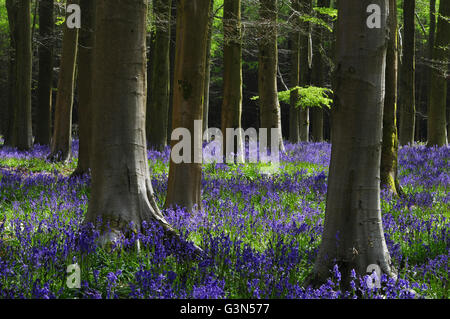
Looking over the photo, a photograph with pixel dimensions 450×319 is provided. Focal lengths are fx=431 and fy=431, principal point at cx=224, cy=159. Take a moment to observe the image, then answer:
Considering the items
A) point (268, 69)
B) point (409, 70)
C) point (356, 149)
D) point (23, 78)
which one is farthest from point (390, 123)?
point (23, 78)

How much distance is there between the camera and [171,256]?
4.07 meters

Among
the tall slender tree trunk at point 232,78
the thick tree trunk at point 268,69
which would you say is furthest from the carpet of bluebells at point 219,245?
the thick tree trunk at point 268,69

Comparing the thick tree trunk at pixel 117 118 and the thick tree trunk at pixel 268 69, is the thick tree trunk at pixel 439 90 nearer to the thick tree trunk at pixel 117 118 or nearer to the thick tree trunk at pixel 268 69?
the thick tree trunk at pixel 268 69

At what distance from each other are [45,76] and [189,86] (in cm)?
1261

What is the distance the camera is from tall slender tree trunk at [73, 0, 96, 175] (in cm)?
905

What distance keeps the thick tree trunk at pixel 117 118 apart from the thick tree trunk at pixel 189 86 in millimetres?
1075

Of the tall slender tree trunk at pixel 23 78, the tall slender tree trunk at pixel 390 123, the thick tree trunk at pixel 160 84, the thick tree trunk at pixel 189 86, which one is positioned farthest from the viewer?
the tall slender tree trunk at pixel 23 78

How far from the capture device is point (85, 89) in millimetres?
9203

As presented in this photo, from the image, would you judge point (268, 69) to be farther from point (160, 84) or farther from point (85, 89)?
point (85, 89)

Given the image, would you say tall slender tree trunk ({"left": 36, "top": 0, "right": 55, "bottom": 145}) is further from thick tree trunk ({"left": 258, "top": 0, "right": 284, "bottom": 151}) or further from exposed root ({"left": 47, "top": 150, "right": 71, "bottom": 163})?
thick tree trunk ({"left": 258, "top": 0, "right": 284, "bottom": 151})

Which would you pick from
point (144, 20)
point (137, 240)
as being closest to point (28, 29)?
point (144, 20)

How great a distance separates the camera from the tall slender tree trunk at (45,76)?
16.0m

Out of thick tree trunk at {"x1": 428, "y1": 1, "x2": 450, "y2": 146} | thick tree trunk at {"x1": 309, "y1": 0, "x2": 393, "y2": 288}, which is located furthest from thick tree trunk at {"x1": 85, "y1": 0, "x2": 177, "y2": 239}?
thick tree trunk at {"x1": 428, "y1": 1, "x2": 450, "y2": 146}
